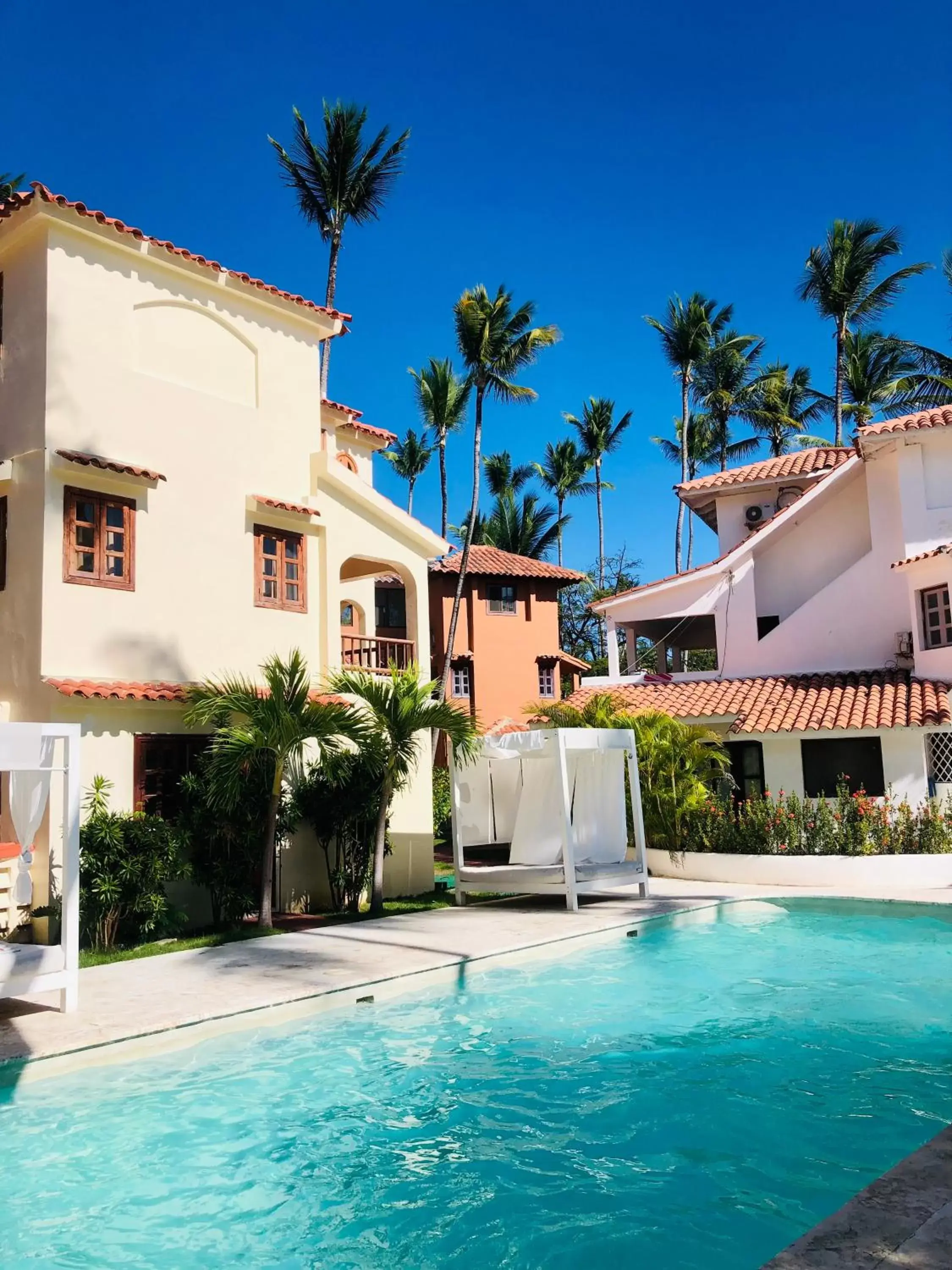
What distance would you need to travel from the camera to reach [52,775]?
12625 millimetres

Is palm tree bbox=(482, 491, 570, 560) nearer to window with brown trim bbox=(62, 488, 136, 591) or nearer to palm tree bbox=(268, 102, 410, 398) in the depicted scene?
palm tree bbox=(268, 102, 410, 398)

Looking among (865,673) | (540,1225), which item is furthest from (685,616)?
(540,1225)

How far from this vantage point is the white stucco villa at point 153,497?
13.5 m

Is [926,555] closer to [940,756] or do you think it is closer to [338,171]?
[940,756]

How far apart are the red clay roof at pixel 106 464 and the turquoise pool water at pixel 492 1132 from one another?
8.10 meters

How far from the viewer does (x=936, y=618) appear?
2169cm

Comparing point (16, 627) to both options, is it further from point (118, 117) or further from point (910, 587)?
point (910, 587)

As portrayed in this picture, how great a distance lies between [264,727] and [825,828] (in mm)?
10688

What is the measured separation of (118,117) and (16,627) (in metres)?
12.5

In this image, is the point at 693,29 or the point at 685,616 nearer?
the point at 693,29

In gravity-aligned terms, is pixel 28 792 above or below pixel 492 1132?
above

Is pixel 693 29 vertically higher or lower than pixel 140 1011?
higher

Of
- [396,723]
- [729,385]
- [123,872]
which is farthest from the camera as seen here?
[729,385]

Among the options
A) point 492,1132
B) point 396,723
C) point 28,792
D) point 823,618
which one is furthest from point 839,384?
point 492,1132
